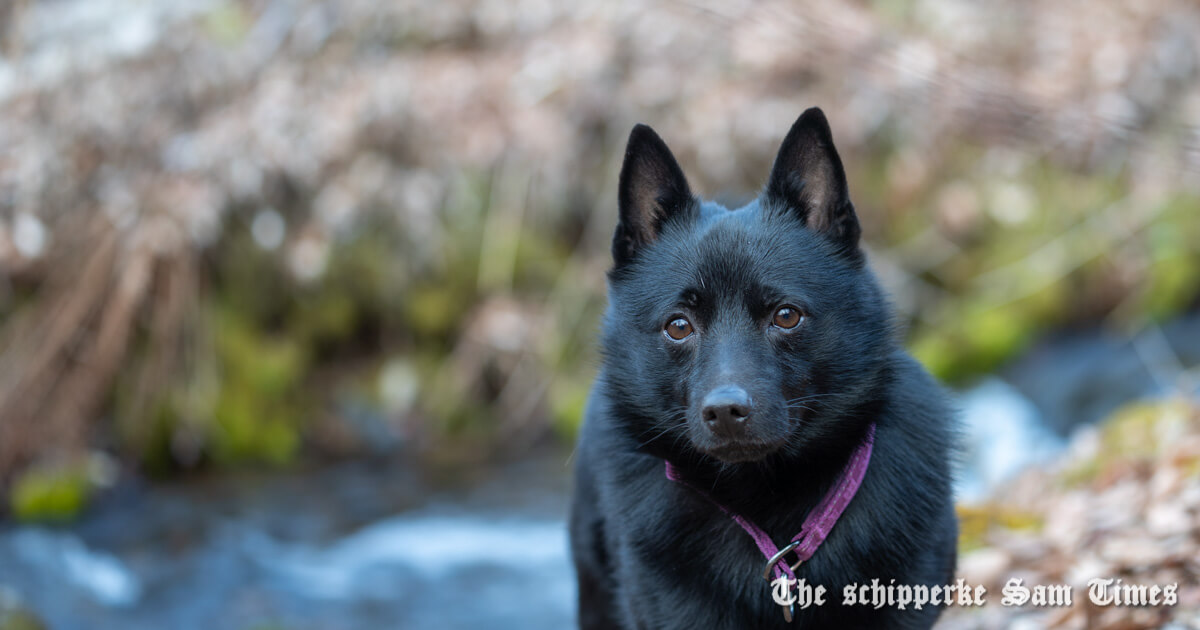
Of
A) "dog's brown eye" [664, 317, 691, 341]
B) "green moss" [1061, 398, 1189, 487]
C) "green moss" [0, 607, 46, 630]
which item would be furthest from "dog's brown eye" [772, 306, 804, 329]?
"green moss" [0, 607, 46, 630]

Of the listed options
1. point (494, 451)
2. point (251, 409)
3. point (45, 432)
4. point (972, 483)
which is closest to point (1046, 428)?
point (972, 483)

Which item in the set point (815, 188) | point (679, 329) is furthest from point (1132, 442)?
point (679, 329)

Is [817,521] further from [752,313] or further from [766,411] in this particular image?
[752,313]

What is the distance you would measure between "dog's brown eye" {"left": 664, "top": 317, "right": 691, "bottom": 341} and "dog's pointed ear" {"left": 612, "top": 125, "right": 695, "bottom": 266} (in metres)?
0.28

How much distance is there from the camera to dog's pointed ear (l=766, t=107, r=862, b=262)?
93.0 inches

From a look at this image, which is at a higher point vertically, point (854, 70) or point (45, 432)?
point (854, 70)

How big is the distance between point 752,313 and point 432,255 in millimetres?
5919

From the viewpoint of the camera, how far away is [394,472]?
7.59 metres

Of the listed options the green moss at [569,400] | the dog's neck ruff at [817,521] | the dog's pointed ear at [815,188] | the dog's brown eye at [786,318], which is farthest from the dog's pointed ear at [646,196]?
the green moss at [569,400]

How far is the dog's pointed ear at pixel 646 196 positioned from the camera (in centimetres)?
249

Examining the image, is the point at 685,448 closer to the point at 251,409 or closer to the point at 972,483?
the point at 972,483

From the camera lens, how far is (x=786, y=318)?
2268 mm

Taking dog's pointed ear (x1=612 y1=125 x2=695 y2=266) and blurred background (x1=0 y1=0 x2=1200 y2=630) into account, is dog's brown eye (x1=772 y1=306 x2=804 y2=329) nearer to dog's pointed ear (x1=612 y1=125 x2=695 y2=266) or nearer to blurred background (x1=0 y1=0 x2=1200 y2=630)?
dog's pointed ear (x1=612 y1=125 x2=695 y2=266)

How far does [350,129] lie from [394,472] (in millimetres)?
2722
